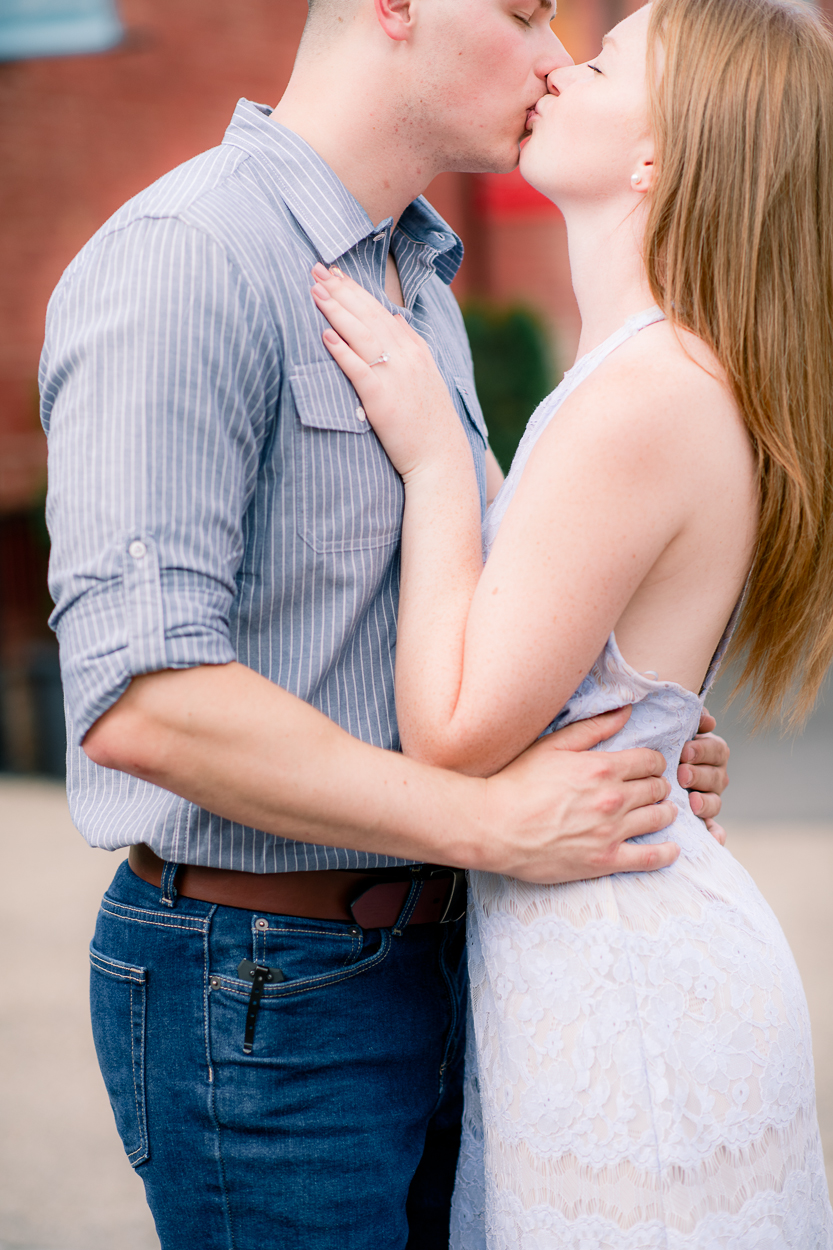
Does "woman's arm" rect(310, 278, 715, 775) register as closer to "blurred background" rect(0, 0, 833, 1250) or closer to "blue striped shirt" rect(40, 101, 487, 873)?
"blue striped shirt" rect(40, 101, 487, 873)

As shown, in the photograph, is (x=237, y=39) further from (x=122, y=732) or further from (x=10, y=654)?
(x=122, y=732)

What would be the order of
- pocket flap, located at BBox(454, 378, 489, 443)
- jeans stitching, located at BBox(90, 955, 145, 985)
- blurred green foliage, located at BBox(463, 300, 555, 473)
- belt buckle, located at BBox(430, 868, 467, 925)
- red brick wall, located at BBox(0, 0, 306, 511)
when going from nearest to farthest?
jeans stitching, located at BBox(90, 955, 145, 985)
belt buckle, located at BBox(430, 868, 467, 925)
pocket flap, located at BBox(454, 378, 489, 443)
red brick wall, located at BBox(0, 0, 306, 511)
blurred green foliage, located at BBox(463, 300, 555, 473)

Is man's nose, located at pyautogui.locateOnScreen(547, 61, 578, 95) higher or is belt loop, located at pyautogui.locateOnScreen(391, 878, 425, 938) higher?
man's nose, located at pyautogui.locateOnScreen(547, 61, 578, 95)

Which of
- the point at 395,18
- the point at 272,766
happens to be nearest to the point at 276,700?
the point at 272,766

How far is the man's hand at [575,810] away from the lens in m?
1.42

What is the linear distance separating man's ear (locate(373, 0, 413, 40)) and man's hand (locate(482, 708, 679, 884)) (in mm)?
998

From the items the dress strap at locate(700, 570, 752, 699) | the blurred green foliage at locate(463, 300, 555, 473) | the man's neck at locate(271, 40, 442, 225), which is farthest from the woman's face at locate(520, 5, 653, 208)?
the blurred green foliage at locate(463, 300, 555, 473)

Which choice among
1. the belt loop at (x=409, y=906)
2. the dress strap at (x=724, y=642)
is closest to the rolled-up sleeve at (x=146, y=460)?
the belt loop at (x=409, y=906)

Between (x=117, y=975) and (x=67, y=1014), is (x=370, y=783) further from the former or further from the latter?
(x=67, y=1014)

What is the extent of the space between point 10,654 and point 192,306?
5.92m

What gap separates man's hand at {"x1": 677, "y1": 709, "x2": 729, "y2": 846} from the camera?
1.67m

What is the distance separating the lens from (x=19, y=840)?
5.22m

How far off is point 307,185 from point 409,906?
0.99m

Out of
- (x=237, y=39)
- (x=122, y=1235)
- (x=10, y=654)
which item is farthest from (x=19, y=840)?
(x=237, y=39)
